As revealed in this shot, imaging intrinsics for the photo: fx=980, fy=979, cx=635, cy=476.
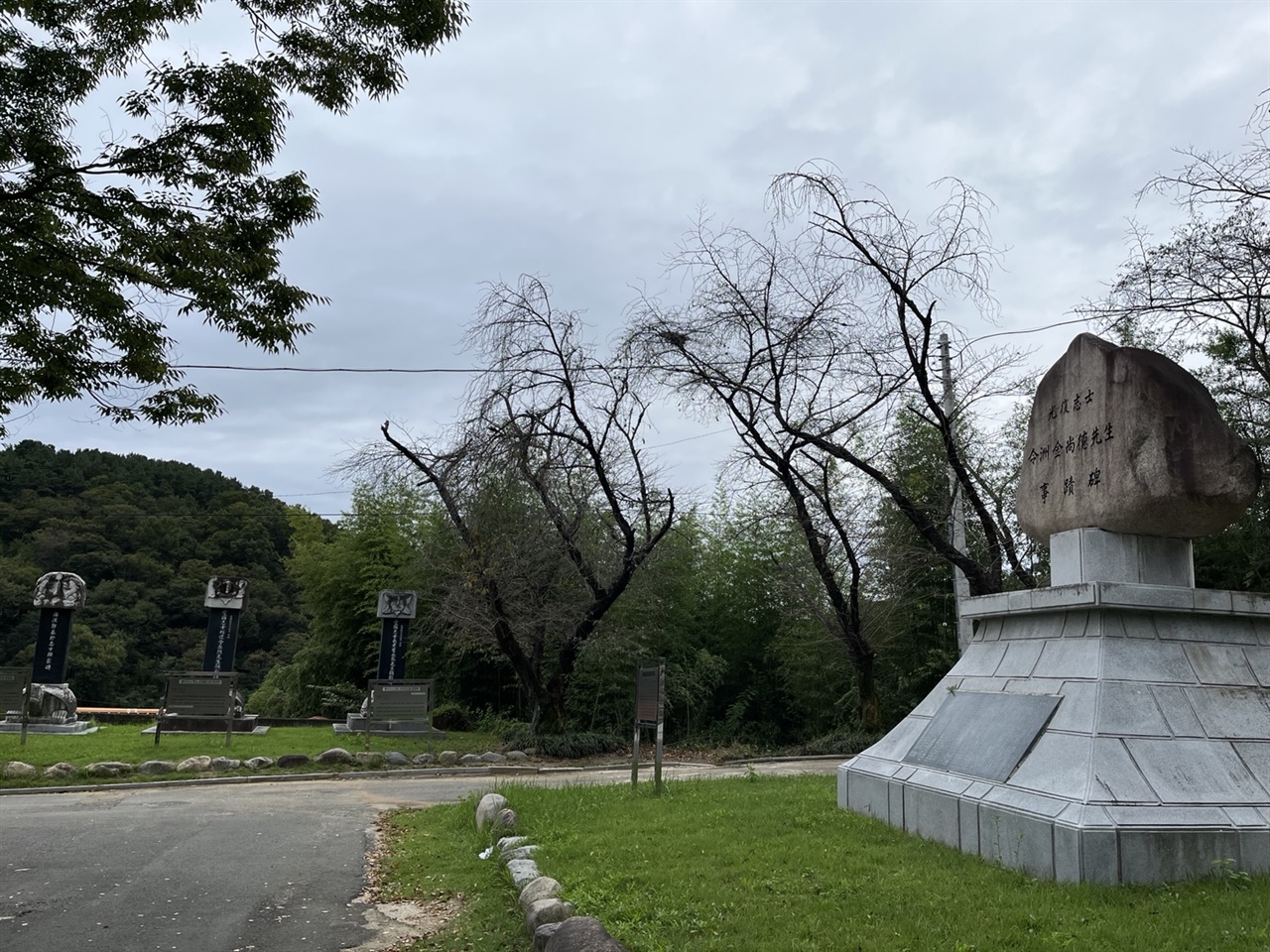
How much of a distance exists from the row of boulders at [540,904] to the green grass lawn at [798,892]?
11cm

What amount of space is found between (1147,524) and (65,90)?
822cm

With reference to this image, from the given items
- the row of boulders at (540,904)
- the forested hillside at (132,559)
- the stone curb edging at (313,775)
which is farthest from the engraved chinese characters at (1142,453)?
the forested hillside at (132,559)

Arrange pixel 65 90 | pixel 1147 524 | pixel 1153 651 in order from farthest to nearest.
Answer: pixel 65 90
pixel 1147 524
pixel 1153 651

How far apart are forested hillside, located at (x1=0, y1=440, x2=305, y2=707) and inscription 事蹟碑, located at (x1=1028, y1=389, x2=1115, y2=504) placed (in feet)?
92.5

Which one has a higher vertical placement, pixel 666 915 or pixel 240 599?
pixel 240 599

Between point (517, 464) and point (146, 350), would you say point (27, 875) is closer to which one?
point (146, 350)

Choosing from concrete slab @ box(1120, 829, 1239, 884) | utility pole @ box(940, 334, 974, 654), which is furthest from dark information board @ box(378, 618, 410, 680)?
concrete slab @ box(1120, 829, 1239, 884)

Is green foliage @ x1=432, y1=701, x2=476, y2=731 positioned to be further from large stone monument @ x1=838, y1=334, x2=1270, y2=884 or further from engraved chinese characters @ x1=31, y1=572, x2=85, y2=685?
large stone monument @ x1=838, y1=334, x2=1270, y2=884

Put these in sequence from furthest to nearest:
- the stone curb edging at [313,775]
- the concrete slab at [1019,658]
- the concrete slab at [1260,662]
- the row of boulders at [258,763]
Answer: the row of boulders at [258,763]
the stone curb edging at [313,775]
the concrete slab at [1019,658]
the concrete slab at [1260,662]

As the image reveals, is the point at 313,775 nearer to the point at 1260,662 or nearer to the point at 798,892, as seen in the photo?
the point at 798,892

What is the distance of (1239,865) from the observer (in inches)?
203

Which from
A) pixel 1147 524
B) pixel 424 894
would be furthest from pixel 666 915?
pixel 1147 524

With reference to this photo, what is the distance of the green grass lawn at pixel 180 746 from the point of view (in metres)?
13.9

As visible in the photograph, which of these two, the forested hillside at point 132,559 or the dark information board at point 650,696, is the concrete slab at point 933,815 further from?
the forested hillside at point 132,559
